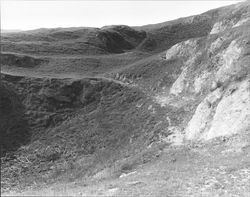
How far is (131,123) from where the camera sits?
40.4 m

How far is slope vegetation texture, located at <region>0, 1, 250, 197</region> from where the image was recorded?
667 inches

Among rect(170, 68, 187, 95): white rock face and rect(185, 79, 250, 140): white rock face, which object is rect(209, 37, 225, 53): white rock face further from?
rect(185, 79, 250, 140): white rock face

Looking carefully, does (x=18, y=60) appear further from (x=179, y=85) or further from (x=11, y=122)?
(x=179, y=85)

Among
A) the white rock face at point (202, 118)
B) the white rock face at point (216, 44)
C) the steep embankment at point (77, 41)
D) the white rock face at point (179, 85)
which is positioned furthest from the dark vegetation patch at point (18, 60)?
the white rock face at point (202, 118)

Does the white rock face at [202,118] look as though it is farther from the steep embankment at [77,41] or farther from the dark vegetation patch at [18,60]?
the steep embankment at [77,41]

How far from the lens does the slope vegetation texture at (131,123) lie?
55.6ft

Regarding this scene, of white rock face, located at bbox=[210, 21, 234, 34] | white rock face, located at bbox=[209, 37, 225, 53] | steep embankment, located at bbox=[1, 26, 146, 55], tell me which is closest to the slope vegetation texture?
white rock face, located at bbox=[209, 37, 225, 53]

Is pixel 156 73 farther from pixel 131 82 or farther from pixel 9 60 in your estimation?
pixel 9 60

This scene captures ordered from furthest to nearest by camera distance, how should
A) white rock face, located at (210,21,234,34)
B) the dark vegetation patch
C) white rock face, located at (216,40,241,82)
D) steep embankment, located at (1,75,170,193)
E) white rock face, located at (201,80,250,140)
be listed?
white rock face, located at (210,21,234,34)
the dark vegetation patch
white rock face, located at (216,40,241,82)
steep embankment, located at (1,75,170,193)
white rock face, located at (201,80,250,140)

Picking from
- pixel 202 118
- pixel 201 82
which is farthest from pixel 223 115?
pixel 201 82

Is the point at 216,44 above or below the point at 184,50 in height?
above

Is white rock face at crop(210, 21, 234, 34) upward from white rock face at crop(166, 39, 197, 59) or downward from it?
upward

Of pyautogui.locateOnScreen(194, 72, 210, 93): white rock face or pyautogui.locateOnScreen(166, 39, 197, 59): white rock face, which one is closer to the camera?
pyautogui.locateOnScreen(194, 72, 210, 93): white rock face

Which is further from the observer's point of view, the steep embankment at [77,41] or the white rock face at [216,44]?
the steep embankment at [77,41]
